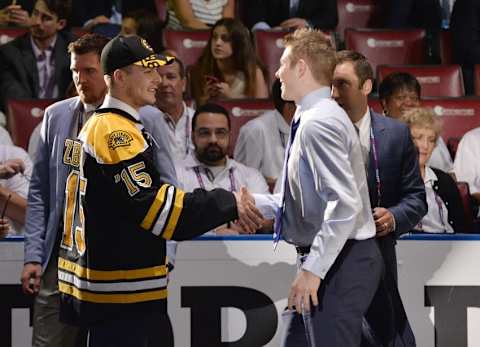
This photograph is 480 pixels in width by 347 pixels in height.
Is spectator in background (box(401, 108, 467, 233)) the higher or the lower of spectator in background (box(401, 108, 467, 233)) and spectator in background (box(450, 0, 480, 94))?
the lower

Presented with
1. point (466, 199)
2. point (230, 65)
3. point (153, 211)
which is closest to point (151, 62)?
point (153, 211)

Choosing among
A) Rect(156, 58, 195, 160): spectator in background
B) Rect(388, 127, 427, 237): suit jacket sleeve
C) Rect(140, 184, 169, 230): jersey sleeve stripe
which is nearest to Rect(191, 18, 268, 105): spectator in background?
Rect(156, 58, 195, 160): spectator in background

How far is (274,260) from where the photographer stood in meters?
6.09

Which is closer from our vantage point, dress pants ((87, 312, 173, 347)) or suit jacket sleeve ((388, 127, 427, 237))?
dress pants ((87, 312, 173, 347))

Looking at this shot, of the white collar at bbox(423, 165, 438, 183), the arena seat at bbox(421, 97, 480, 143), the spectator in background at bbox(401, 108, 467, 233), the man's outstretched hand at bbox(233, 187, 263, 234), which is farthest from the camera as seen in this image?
the arena seat at bbox(421, 97, 480, 143)

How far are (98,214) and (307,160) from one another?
856 mm

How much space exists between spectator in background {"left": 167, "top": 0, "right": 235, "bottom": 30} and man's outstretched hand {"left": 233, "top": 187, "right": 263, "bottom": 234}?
5620 millimetres

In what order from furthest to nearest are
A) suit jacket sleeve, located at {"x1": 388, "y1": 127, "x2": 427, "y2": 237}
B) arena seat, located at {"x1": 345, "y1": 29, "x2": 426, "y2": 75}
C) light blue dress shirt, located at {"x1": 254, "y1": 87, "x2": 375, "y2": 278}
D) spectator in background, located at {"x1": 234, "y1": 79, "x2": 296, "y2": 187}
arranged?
arena seat, located at {"x1": 345, "y1": 29, "x2": 426, "y2": 75}, spectator in background, located at {"x1": 234, "y1": 79, "x2": 296, "y2": 187}, suit jacket sleeve, located at {"x1": 388, "y1": 127, "x2": 427, "y2": 237}, light blue dress shirt, located at {"x1": 254, "y1": 87, "x2": 375, "y2": 278}

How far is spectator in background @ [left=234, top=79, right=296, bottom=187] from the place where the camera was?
26.9ft

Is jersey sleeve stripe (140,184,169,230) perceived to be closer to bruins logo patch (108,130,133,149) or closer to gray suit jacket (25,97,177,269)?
bruins logo patch (108,130,133,149)

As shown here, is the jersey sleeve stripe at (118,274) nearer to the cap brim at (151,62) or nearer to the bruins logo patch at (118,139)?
the bruins logo patch at (118,139)

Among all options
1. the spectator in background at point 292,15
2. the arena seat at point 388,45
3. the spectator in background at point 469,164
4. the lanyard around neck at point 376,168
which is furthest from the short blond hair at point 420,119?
the spectator in background at point 292,15

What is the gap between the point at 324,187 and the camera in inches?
177

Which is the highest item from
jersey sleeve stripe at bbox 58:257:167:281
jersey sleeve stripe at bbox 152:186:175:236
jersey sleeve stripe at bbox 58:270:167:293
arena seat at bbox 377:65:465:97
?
arena seat at bbox 377:65:465:97
